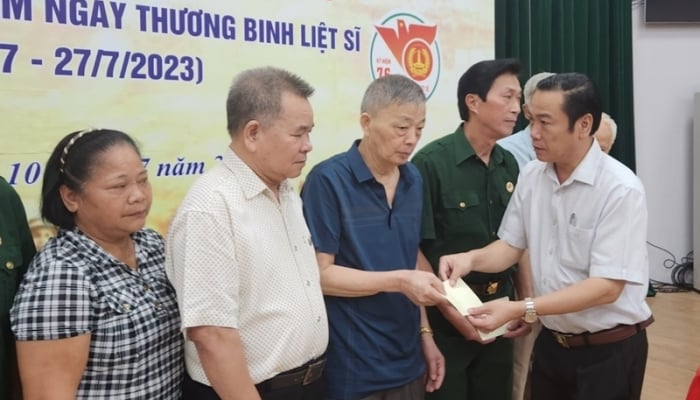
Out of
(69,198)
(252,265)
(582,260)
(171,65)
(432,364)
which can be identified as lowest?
(432,364)

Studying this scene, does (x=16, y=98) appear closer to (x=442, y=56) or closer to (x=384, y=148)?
(x=384, y=148)

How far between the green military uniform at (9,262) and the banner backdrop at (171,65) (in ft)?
1.78

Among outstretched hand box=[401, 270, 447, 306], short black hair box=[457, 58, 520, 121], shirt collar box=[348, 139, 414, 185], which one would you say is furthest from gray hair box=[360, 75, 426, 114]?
short black hair box=[457, 58, 520, 121]

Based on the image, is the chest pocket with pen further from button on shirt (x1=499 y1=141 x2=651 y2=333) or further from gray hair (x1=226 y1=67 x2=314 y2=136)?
gray hair (x1=226 y1=67 x2=314 y2=136)

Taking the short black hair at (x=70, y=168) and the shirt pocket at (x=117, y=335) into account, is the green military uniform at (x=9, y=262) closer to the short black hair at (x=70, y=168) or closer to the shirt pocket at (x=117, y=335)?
the short black hair at (x=70, y=168)

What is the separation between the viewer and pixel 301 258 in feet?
5.44

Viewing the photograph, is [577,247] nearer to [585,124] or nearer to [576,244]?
[576,244]

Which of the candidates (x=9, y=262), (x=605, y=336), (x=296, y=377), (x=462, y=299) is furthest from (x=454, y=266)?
(x=9, y=262)

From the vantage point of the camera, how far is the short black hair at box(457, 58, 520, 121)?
2.47 metres

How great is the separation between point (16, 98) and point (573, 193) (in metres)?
1.75

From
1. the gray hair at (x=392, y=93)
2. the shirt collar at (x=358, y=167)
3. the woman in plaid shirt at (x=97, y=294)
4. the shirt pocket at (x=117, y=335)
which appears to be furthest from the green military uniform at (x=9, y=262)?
the gray hair at (x=392, y=93)

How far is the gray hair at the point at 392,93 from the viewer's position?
1.93 m

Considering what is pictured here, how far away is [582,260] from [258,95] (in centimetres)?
109

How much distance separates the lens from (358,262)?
1920 millimetres
